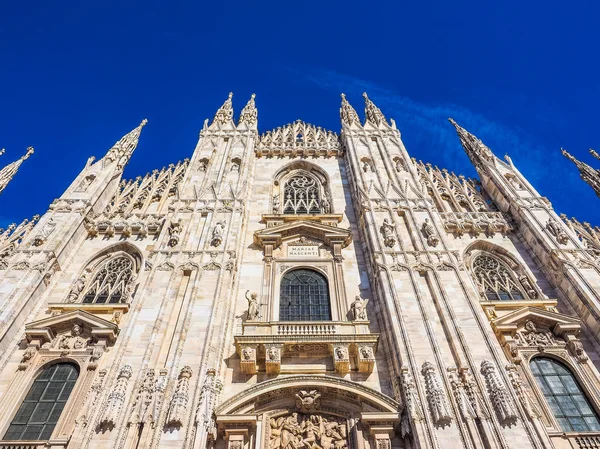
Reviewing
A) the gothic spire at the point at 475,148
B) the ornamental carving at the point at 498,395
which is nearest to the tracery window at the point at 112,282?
the ornamental carving at the point at 498,395

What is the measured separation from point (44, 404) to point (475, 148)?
21.5 metres

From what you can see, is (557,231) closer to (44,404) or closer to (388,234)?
(388,234)

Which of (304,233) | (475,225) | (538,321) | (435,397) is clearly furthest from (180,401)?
(475,225)

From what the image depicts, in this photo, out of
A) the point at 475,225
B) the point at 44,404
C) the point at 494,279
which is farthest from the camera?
the point at 475,225

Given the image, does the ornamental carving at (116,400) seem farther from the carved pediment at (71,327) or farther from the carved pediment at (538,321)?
the carved pediment at (538,321)

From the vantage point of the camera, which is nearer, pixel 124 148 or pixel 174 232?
pixel 174 232

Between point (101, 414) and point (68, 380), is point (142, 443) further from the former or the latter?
point (68, 380)

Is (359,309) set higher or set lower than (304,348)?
higher

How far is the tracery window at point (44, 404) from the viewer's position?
1131 centimetres

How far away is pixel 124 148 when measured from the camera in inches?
875

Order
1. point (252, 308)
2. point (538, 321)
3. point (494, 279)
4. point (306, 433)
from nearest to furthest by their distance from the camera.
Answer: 1. point (306, 433)
2. point (252, 308)
3. point (538, 321)
4. point (494, 279)

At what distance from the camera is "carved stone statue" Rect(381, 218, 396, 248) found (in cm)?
1569

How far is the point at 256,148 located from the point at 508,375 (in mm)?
Answer: 16228

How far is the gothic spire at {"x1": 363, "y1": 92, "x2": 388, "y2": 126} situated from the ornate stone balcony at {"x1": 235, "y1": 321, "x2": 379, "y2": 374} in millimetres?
15092
